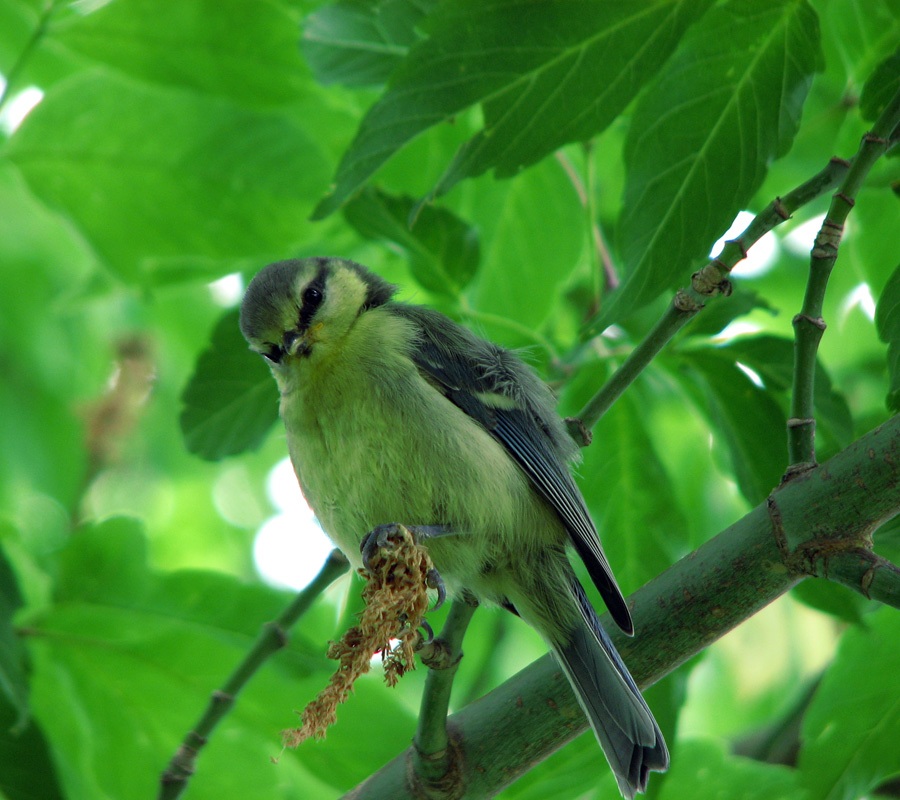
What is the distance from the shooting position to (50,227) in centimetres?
464

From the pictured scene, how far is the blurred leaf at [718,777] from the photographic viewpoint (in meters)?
2.53

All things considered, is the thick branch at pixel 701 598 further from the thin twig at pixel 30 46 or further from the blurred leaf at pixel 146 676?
the thin twig at pixel 30 46

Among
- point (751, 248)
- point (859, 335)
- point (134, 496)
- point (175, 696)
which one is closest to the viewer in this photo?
point (751, 248)

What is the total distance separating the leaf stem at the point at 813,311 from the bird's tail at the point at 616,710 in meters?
0.55

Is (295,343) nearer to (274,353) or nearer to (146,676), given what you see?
(274,353)

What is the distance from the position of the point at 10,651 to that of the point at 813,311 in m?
1.68

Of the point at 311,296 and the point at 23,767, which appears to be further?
the point at 311,296

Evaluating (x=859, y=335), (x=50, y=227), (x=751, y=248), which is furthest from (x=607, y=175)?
(x=50, y=227)

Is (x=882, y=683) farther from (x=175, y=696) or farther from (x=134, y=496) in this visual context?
(x=134, y=496)

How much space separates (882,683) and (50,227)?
12.6 ft

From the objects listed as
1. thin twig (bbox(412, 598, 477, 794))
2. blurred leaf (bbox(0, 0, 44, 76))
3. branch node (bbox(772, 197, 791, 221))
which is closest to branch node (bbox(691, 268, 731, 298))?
branch node (bbox(772, 197, 791, 221))

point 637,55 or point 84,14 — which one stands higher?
point 84,14

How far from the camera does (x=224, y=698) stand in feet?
7.63

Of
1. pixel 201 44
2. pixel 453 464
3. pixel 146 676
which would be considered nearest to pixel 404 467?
pixel 453 464
